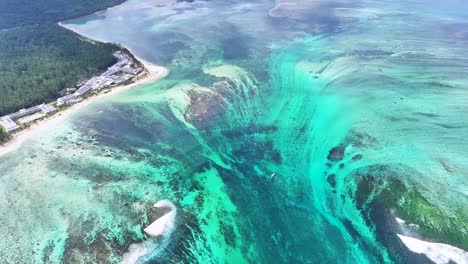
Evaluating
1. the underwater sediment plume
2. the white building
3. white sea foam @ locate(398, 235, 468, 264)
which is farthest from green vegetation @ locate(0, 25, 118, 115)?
white sea foam @ locate(398, 235, 468, 264)

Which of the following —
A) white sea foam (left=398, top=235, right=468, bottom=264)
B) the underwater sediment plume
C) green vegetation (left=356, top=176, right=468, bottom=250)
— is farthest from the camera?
the underwater sediment plume

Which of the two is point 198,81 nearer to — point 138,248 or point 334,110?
point 334,110

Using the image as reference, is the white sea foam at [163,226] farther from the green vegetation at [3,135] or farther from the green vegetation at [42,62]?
the green vegetation at [42,62]

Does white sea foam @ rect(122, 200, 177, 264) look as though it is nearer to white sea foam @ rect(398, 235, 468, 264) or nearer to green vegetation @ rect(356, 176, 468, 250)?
green vegetation @ rect(356, 176, 468, 250)

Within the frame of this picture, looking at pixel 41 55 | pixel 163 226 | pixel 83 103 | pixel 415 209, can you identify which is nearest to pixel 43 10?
pixel 41 55

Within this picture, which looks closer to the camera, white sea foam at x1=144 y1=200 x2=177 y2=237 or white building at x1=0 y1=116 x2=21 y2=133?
white sea foam at x1=144 y1=200 x2=177 y2=237
